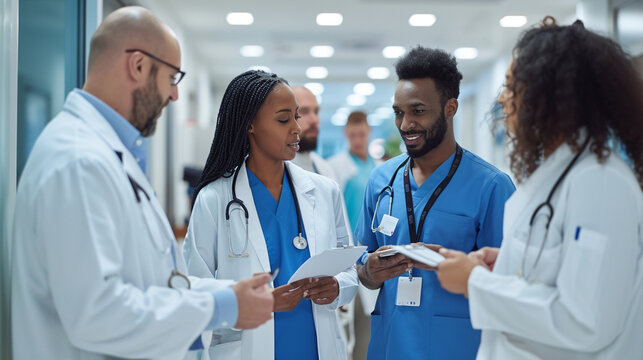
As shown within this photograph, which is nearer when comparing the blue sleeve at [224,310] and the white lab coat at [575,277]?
the white lab coat at [575,277]

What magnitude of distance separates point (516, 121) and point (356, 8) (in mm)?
4953

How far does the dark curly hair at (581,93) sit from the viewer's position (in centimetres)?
114

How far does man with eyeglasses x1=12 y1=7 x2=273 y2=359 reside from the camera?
102 cm

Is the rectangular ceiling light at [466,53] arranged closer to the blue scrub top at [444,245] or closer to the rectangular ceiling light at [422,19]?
the rectangular ceiling light at [422,19]

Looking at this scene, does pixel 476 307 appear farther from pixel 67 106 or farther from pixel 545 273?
pixel 67 106

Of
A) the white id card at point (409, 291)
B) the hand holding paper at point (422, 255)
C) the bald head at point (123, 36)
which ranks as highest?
the bald head at point (123, 36)

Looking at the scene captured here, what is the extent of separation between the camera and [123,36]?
1.22 m

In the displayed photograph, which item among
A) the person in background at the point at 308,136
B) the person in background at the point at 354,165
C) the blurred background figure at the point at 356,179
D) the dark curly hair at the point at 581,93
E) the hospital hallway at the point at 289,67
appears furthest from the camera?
the person in background at the point at 354,165

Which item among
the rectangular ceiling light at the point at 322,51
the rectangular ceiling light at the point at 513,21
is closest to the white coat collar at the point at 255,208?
the rectangular ceiling light at the point at 513,21

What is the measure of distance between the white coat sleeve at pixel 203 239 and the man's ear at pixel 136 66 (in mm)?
556

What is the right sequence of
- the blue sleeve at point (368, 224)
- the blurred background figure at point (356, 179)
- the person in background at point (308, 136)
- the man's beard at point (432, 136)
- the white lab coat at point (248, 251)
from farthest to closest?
the blurred background figure at point (356, 179), the person in background at point (308, 136), the blue sleeve at point (368, 224), the man's beard at point (432, 136), the white lab coat at point (248, 251)

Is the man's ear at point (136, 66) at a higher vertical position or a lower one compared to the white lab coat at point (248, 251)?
higher

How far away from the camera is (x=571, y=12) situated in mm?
6051

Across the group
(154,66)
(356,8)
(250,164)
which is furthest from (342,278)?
(356,8)
